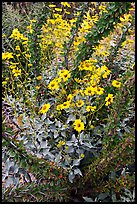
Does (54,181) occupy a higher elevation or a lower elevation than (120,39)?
lower

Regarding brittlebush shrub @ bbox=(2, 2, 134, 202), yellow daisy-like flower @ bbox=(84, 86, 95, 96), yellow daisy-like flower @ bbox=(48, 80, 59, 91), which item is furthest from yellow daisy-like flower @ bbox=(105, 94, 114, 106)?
yellow daisy-like flower @ bbox=(48, 80, 59, 91)

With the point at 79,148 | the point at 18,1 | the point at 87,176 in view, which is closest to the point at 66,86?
the point at 79,148

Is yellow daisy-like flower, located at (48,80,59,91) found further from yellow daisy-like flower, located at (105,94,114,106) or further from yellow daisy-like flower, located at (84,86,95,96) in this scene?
yellow daisy-like flower, located at (105,94,114,106)

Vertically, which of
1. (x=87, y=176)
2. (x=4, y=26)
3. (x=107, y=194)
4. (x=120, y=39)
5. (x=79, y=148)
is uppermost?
(x=4, y=26)

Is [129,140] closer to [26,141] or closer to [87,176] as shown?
[87,176]

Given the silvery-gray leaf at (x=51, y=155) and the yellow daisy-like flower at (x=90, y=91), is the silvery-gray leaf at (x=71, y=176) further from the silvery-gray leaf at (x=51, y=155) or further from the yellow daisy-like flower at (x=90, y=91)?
the yellow daisy-like flower at (x=90, y=91)

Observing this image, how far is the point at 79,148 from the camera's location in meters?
2.09

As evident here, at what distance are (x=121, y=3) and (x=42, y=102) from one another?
1007mm

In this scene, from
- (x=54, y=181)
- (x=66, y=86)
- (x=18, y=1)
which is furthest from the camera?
(x=18, y=1)

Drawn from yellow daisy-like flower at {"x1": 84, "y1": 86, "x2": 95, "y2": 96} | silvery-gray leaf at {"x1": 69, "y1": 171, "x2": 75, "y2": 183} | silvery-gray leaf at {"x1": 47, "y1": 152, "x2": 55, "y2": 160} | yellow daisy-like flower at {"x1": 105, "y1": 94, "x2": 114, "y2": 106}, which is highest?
yellow daisy-like flower at {"x1": 84, "y1": 86, "x2": 95, "y2": 96}

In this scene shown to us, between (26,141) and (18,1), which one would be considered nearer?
(26,141)

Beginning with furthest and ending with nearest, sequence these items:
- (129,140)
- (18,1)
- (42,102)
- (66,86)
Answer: (18,1), (42,102), (66,86), (129,140)

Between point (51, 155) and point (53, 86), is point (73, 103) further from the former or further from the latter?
point (51, 155)

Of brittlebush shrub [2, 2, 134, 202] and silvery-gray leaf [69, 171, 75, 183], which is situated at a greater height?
brittlebush shrub [2, 2, 134, 202]
